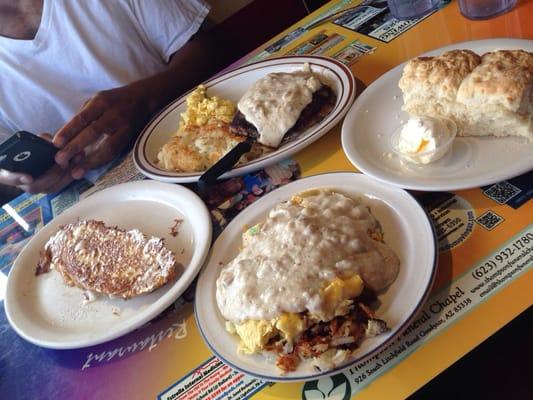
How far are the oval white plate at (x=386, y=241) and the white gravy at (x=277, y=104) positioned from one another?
211 millimetres

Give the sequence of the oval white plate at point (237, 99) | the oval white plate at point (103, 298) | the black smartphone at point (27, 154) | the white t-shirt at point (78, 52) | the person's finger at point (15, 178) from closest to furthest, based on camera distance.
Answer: the oval white plate at point (103, 298) → the oval white plate at point (237, 99) → the black smartphone at point (27, 154) → the person's finger at point (15, 178) → the white t-shirt at point (78, 52)

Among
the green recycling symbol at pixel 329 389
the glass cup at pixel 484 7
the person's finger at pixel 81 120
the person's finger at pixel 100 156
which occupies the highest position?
the person's finger at pixel 81 120

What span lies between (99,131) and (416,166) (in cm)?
120

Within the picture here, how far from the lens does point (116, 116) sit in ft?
5.95

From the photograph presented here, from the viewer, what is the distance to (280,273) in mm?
893

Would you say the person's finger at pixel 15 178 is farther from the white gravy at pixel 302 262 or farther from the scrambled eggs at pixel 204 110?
the white gravy at pixel 302 262

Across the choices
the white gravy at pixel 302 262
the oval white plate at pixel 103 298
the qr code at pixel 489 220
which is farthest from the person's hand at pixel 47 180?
the qr code at pixel 489 220

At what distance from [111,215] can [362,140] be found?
2.67 ft

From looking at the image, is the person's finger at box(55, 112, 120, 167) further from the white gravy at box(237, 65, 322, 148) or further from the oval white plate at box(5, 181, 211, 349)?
the white gravy at box(237, 65, 322, 148)

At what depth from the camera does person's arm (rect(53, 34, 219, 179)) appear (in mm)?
1713

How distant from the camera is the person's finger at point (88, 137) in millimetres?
1676

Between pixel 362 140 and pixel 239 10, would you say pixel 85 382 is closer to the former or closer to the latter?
pixel 362 140

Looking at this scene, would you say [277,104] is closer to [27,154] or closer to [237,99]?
[237,99]

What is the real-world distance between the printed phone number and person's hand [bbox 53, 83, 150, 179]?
1.34 meters
